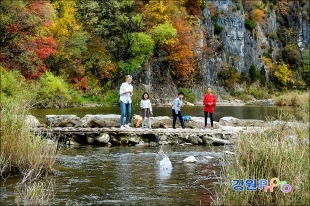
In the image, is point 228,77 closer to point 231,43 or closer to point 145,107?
point 231,43

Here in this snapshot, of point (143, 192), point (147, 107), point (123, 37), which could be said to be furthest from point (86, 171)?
point (123, 37)

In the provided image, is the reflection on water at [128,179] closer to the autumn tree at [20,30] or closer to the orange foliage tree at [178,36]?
the autumn tree at [20,30]

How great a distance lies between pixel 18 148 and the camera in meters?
9.35

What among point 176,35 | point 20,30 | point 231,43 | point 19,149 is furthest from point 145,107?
point 231,43

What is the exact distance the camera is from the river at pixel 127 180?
8453mm

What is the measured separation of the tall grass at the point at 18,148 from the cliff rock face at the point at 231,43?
145 feet

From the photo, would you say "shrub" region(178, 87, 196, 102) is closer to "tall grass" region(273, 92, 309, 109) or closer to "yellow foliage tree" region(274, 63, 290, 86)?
"tall grass" region(273, 92, 309, 109)

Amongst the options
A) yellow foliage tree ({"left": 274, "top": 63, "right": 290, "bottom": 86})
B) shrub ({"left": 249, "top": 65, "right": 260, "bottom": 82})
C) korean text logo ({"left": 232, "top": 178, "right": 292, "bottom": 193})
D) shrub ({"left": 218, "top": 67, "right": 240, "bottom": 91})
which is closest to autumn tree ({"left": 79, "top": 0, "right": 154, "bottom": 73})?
shrub ({"left": 218, "top": 67, "right": 240, "bottom": 91})

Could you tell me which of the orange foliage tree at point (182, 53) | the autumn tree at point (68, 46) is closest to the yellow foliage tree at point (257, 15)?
the orange foliage tree at point (182, 53)

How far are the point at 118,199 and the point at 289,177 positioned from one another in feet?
9.53

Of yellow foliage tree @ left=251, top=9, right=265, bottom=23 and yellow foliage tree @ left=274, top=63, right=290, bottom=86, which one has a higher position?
yellow foliage tree @ left=251, top=9, right=265, bottom=23

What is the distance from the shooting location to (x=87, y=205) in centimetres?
798

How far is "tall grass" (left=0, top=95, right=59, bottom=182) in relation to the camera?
9312 millimetres

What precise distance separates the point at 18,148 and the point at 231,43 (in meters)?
65.3
